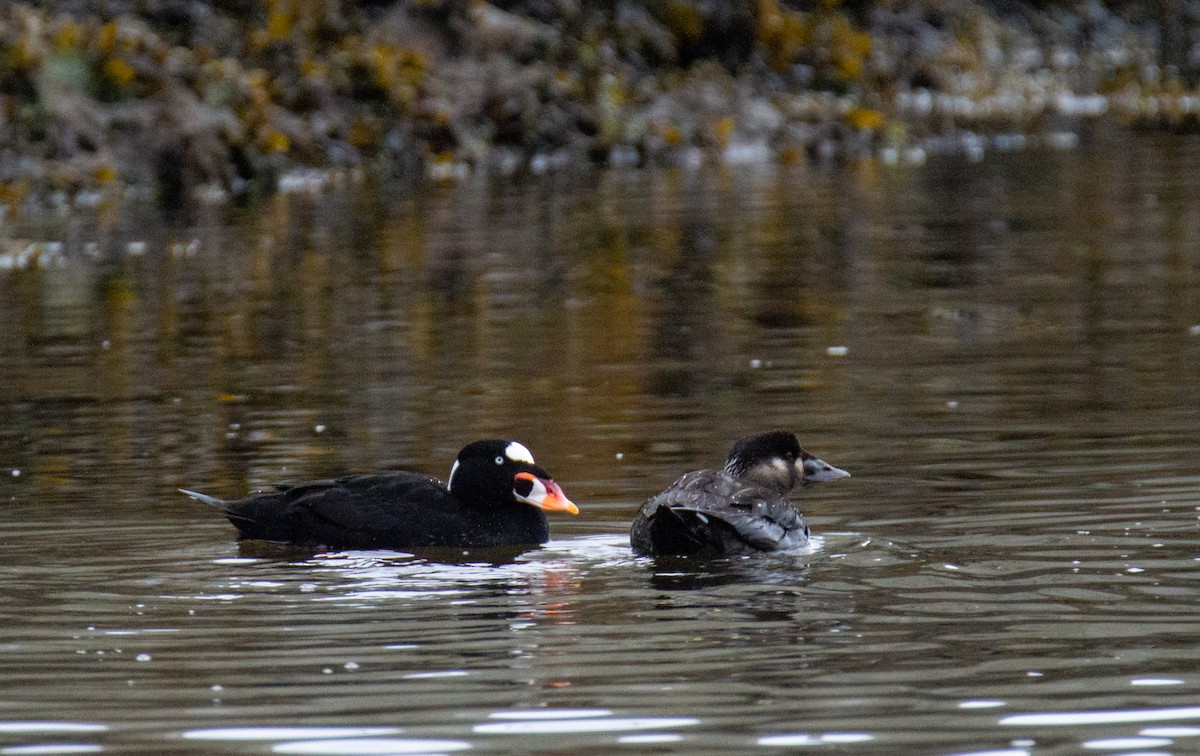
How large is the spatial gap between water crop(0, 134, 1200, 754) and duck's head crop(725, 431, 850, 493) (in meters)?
0.22

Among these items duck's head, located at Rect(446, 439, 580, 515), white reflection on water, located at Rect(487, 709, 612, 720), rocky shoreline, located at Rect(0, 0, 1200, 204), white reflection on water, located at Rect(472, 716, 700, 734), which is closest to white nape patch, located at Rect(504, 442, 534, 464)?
duck's head, located at Rect(446, 439, 580, 515)

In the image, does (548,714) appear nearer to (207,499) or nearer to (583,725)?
(583,725)

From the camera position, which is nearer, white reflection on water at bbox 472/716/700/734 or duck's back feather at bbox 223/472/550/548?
white reflection on water at bbox 472/716/700/734

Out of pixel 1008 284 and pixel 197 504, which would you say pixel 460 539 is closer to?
pixel 197 504

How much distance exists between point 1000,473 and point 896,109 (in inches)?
1358

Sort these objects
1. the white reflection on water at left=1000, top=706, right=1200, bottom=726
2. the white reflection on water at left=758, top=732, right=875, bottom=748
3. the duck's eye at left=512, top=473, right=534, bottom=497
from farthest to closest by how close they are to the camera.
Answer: the duck's eye at left=512, top=473, right=534, bottom=497 → the white reflection on water at left=1000, top=706, right=1200, bottom=726 → the white reflection on water at left=758, top=732, right=875, bottom=748

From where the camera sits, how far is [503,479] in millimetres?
8805

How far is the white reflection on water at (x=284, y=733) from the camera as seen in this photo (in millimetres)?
5695

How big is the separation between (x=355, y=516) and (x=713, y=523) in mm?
1420

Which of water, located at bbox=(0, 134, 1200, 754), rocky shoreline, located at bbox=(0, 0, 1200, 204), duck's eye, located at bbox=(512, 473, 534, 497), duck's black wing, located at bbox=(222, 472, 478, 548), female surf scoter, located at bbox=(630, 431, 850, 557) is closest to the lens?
water, located at bbox=(0, 134, 1200, 754)

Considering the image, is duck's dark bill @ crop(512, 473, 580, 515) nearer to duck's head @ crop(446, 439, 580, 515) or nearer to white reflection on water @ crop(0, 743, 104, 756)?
duck's head @ crop(446, 439, 580, 515)

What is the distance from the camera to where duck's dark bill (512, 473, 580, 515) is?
342 inches

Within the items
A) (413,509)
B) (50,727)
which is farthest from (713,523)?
(50,727)

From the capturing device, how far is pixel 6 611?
7266 millimetres
